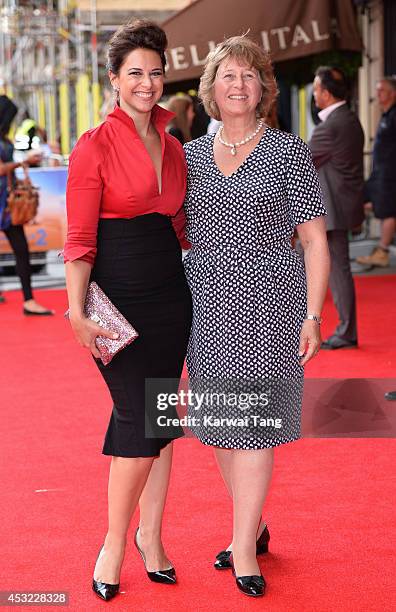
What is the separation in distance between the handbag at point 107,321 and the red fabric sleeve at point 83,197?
5.3 inches

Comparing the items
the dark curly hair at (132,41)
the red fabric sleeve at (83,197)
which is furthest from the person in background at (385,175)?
the red fabric sleeve at (83,197)

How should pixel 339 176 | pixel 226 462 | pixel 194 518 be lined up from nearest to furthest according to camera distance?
pixel 226 462, pixel 194 518, pixel 339 176

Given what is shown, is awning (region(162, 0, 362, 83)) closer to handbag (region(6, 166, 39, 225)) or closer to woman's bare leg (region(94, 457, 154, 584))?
handbag (region(6, 166, 39, 225))

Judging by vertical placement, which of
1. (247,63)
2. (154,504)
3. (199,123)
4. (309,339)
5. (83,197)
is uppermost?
(199,123)

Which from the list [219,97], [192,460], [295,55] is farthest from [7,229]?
[219,97]

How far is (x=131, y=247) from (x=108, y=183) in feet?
0.69

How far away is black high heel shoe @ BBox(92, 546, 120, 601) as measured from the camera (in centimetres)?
348

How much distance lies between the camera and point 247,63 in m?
3.51

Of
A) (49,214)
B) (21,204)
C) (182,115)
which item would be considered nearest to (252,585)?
(21,204)

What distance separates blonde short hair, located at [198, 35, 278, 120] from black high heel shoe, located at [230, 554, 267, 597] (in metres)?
1.48

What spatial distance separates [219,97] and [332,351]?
412cm

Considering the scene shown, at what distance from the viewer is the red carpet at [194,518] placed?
3.52 m

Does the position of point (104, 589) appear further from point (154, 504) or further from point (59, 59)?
point (59, 59)

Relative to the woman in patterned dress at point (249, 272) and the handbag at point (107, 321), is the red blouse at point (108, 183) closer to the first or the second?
the handbag at point (107, 321)
